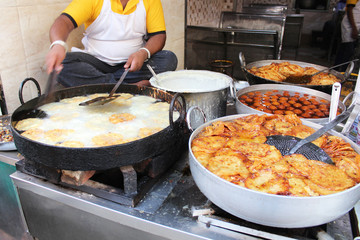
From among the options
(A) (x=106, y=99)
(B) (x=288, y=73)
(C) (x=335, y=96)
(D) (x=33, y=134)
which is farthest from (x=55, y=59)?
(B) (x=288, y=73)

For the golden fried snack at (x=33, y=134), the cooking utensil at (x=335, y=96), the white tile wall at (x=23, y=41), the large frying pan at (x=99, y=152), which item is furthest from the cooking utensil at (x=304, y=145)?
the white tile wall at (x=23, y=41)

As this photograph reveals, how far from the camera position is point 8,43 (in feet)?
7.11

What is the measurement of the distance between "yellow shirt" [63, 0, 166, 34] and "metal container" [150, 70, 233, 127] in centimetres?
90

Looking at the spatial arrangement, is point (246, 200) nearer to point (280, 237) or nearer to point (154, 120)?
point (280, 237)

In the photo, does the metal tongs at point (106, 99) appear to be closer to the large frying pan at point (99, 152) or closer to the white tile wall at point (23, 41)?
the large frying pan at point (99, 152)

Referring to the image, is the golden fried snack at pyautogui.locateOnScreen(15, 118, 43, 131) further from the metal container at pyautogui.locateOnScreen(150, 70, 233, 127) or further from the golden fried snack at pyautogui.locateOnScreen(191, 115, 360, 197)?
the golden fried snack at pyautogui.locateOnScreen(191, 115, 360, 197)

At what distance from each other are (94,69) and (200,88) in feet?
3.21

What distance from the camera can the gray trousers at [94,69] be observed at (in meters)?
2.40

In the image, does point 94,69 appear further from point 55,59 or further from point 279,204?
point 279,204

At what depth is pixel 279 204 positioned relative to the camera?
0.98 metres

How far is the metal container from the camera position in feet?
5.79

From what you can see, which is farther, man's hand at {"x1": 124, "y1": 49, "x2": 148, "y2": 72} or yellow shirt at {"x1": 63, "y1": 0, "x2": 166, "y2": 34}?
yellow shirt at {"x1": 63, "y1": 0, "x2": 166, "y2": 34}

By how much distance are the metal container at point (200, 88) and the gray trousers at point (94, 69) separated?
683 millimetres

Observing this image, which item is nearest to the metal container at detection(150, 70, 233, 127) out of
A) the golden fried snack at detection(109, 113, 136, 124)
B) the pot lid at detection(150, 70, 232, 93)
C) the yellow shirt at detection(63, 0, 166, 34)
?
the pot lid at detection(150, 70, 232, 93)
